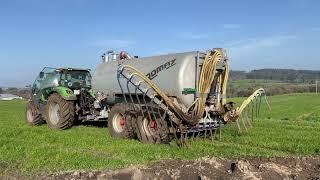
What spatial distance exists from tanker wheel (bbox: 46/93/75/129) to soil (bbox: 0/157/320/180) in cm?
938

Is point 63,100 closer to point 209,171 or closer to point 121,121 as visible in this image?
point 121,121

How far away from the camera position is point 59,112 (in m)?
17.8

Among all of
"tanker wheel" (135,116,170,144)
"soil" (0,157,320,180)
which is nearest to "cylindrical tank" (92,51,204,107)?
"tanker wheel" (135,116,170,144)

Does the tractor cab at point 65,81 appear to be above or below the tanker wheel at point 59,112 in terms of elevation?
above

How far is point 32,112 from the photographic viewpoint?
2030 cm

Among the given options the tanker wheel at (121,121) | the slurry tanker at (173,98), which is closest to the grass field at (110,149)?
the tanker wheel at (121,121)

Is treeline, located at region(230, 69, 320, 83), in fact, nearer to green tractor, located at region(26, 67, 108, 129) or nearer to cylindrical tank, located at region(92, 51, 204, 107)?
green tractor, located at region(26, 67, 108, 129)

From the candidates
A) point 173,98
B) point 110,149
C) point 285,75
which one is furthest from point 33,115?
point 285,75

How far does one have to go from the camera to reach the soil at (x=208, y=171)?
7.53m

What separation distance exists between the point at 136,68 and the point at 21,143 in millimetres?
3889

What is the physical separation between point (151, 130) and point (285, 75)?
8195cm

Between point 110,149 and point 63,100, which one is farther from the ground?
point 63,100

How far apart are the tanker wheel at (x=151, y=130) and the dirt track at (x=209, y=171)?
4492 millimetres

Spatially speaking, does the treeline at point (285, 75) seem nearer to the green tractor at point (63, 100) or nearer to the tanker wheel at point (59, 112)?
the green tractor at point (63, 100)
